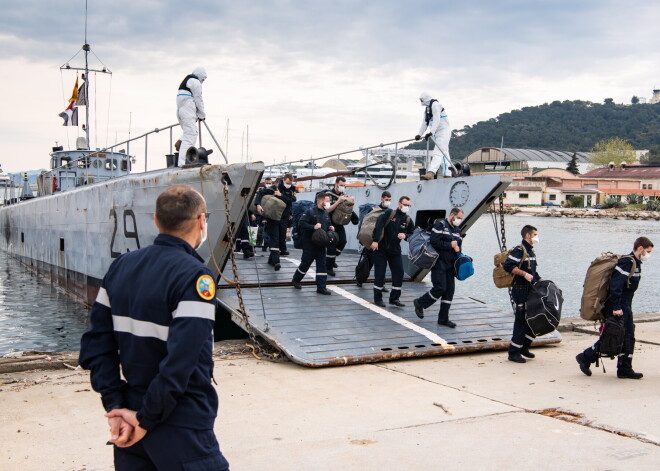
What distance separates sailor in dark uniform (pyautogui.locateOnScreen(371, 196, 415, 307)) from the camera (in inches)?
408

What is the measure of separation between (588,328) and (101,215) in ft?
34.1

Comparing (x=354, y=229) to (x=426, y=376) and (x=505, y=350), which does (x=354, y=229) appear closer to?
(x=505, y=350)

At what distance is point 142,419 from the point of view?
2.58m

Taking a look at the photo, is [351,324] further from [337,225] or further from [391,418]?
[391,418]

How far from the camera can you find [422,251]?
9.97 m

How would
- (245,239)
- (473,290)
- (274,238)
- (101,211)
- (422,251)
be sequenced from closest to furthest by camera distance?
(422,251) < (274,238) < (245,239) < (101,211) < (473,290)

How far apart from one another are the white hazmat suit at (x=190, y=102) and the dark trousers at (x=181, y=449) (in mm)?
8839

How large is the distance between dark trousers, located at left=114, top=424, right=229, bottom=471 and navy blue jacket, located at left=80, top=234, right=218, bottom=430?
4 centimetres

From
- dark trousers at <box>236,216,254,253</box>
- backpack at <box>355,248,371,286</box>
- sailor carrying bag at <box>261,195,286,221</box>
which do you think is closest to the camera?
backpack at <box>355,248,371,286</box>

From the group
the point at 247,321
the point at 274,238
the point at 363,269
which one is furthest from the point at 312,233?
the point at 274,238

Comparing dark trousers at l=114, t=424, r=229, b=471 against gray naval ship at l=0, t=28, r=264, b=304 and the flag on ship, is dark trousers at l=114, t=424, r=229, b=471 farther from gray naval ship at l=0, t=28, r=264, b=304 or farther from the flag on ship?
the flag on ship

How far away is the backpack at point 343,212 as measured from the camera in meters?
12.1

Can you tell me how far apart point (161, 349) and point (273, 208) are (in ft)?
33.5

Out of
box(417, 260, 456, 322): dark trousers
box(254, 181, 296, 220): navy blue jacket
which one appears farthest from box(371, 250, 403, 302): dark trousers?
box(254, 181, 296, 220): navy blue jacket
